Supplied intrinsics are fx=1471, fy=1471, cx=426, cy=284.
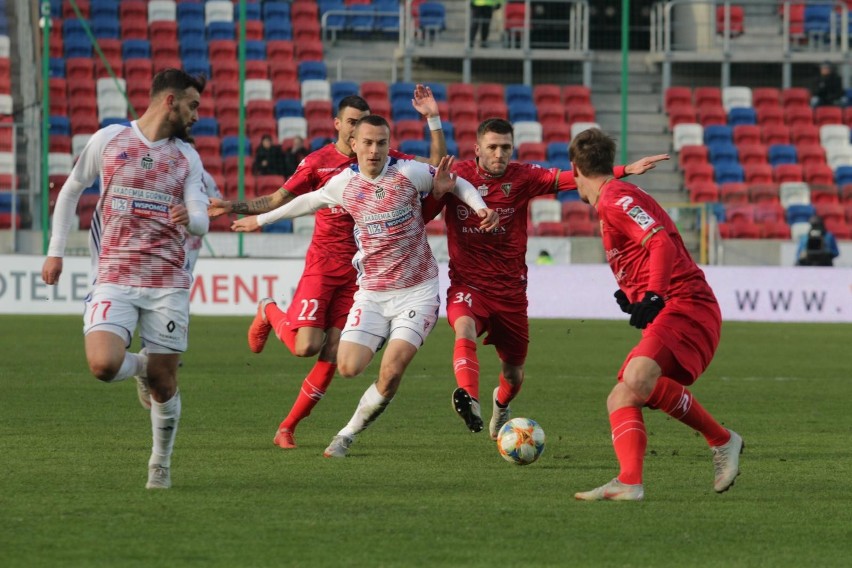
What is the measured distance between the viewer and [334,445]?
8234mm

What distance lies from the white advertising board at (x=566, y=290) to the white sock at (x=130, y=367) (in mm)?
14496

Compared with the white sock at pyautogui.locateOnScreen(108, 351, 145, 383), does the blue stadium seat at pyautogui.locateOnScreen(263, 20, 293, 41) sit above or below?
above

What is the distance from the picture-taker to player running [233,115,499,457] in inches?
324

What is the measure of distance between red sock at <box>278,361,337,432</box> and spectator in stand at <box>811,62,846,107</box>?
72.5ft

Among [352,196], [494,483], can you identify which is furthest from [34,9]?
[494,483]

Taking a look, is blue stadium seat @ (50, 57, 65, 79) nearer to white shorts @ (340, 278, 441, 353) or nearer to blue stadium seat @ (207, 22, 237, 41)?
blue stadium seat @ (207, 22, 237, 41)

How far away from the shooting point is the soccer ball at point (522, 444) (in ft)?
25.4

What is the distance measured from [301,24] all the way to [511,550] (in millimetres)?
24842

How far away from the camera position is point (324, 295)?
30.0 ft

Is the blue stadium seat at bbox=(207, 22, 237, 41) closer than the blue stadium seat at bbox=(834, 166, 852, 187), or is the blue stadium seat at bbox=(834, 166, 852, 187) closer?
the blue stadium seat at bbox=(834, 166, 852, 187)

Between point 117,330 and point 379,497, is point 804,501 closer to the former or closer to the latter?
point 379,497

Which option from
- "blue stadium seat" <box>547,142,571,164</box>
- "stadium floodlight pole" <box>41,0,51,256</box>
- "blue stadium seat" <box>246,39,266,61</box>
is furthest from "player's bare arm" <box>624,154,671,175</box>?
"blue stadium seat" <box>246,39,266,61</box>

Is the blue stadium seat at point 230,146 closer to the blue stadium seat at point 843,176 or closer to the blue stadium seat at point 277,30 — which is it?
the blue stadium seat at point 277,30

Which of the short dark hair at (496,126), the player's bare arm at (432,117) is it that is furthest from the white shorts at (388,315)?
the short dark hair at (496,126)
